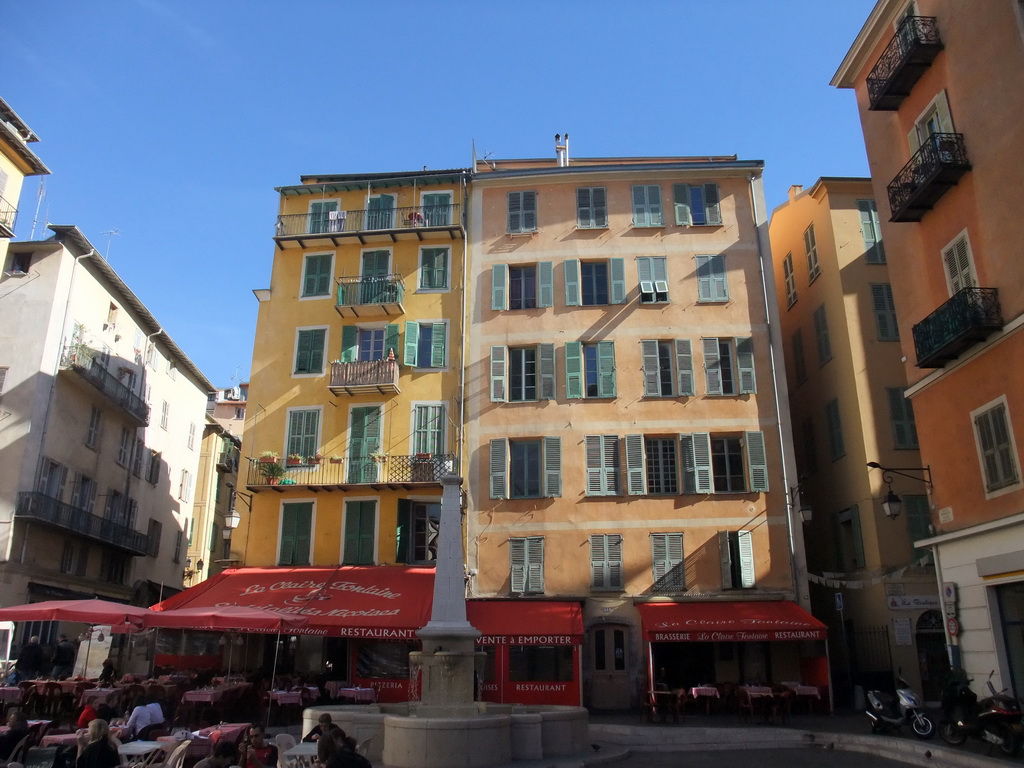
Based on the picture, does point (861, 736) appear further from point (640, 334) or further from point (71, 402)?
point (71, 402)

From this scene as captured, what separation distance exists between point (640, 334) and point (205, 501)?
2789 centimetres

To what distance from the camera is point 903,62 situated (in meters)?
17.5

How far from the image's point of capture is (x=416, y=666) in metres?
15.3

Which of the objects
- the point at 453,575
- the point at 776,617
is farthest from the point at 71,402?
the point at 776,617

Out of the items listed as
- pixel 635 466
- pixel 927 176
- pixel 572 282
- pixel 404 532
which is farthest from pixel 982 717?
pixel 572 282

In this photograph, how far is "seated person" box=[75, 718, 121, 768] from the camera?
9211 mm

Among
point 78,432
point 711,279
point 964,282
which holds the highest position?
point 711,279

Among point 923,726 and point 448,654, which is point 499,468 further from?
point 923,726

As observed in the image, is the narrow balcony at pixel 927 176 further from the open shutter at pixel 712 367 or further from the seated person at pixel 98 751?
the seated person at pixel 98 751

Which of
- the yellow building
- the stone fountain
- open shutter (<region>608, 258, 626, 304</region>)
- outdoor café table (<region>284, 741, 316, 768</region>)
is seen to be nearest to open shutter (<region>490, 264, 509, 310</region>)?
open shutter (<region>608, 258, 626, 304</region>)

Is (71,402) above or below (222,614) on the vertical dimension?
above

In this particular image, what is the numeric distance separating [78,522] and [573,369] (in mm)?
17186

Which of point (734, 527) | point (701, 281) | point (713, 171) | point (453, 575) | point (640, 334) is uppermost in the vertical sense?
point (713, 171)

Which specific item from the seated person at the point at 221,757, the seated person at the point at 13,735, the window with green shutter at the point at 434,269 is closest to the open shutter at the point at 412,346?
the window with green shutter at the point at 434,269
